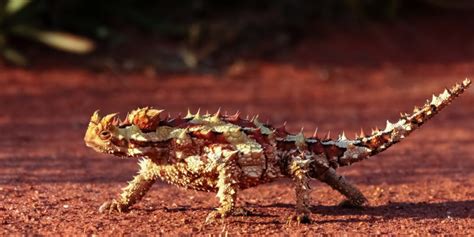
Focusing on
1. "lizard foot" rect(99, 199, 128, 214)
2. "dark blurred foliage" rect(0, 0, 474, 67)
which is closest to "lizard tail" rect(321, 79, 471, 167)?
"lizard foot" rect(99, 199, 128, 214)

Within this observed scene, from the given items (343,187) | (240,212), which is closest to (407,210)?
(343,187)

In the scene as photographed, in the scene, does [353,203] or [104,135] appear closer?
[104,135]

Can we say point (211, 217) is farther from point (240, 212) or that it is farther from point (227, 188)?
point (240, 212)

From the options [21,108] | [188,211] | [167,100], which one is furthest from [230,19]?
[188,211]

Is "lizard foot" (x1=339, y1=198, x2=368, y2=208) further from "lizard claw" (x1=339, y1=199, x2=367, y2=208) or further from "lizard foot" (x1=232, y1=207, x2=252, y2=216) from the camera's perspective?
"lizard foot" (x1=232, y1=207, x2=252, y2=216)

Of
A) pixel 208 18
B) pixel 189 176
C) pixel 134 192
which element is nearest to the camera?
pixel 189 176

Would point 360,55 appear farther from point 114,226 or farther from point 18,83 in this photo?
point 114,226

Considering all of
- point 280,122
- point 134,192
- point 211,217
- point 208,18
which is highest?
point 208,18

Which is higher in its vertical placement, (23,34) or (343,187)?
(23,34)

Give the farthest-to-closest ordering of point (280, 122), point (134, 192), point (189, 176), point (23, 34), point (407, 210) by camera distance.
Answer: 1. point (23, 34)
2. point (280, 122)
3. point (407, 210)
4. point (134, 192)
5. point (189, 176)
